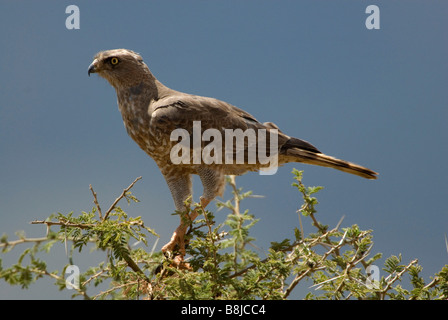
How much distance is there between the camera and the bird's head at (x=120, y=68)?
405 centimetres

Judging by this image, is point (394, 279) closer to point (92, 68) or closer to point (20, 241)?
point (20, 241)

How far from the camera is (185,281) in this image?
231 centimetres

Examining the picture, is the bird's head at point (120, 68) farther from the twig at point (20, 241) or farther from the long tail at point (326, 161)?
the twig at point (20, 241)

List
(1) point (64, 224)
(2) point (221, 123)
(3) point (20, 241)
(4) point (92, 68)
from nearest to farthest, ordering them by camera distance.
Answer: (3) point (20, 241), (1) point (64, 224), (2) point (221, 123), (4) point (92, 68)

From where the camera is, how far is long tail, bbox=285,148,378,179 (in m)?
3.73

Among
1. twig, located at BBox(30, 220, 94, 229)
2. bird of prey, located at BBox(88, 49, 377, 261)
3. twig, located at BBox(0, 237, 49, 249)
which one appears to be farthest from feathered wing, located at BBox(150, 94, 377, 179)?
twig, located at BBox(0, 237, 49, 249)

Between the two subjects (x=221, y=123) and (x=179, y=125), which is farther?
(x=221, y=123)

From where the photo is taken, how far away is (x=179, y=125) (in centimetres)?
372

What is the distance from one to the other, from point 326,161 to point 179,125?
1.29 meters

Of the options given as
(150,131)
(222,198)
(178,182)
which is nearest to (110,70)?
(150,131)

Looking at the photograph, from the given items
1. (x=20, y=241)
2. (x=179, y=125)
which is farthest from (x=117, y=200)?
(x=179, y=125)

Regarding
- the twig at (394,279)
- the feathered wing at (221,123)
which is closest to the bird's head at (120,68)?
the feathered wing at (221,123)

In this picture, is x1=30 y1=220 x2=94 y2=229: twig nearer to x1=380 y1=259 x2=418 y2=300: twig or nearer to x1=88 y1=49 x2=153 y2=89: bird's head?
x1=380 y1=259 x2=418 y2=300: twig
